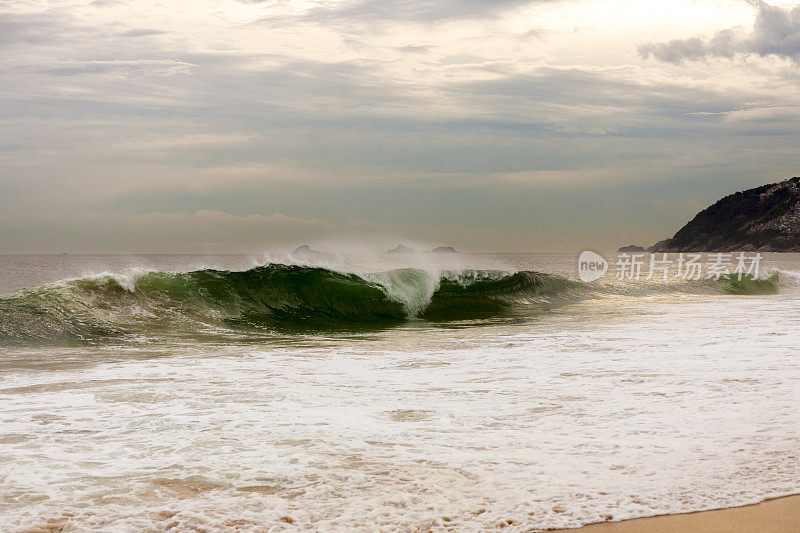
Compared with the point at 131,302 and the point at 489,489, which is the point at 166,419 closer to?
the point at 489,489

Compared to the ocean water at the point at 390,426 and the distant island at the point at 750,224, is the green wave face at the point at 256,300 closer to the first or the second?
the ocean water at the point at 390,426

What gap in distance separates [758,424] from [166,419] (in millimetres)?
4562

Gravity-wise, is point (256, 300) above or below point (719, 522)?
above

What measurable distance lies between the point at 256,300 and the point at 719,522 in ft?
46.1

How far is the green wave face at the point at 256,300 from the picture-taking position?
39.9ft

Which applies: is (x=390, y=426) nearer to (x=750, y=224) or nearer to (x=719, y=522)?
(x=719, y=522)

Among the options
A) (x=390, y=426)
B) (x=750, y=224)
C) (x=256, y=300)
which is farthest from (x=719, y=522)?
(x=750, y=224)

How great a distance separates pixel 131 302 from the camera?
14.1 meters

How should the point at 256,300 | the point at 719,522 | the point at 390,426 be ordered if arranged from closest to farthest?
the point at 719,522 < the point at 390,426 < the point at 256,300

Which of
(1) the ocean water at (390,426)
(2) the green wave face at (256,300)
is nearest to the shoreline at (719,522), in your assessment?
(1) the ocean water at (390,426)

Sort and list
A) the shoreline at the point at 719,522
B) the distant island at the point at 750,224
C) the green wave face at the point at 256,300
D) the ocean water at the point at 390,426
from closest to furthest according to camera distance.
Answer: the shoreline at the point at 719,522 → the ocean water at the point at 390,426 → the green wave face at the point at 256,300 → the distant island at the point at 750,224

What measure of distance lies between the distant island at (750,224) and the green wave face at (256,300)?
15563 centimetres

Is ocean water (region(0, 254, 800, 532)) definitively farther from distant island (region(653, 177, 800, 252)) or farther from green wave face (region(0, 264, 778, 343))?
distant island (region(653, 177, 800, 252))

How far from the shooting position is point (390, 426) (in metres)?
4.86
